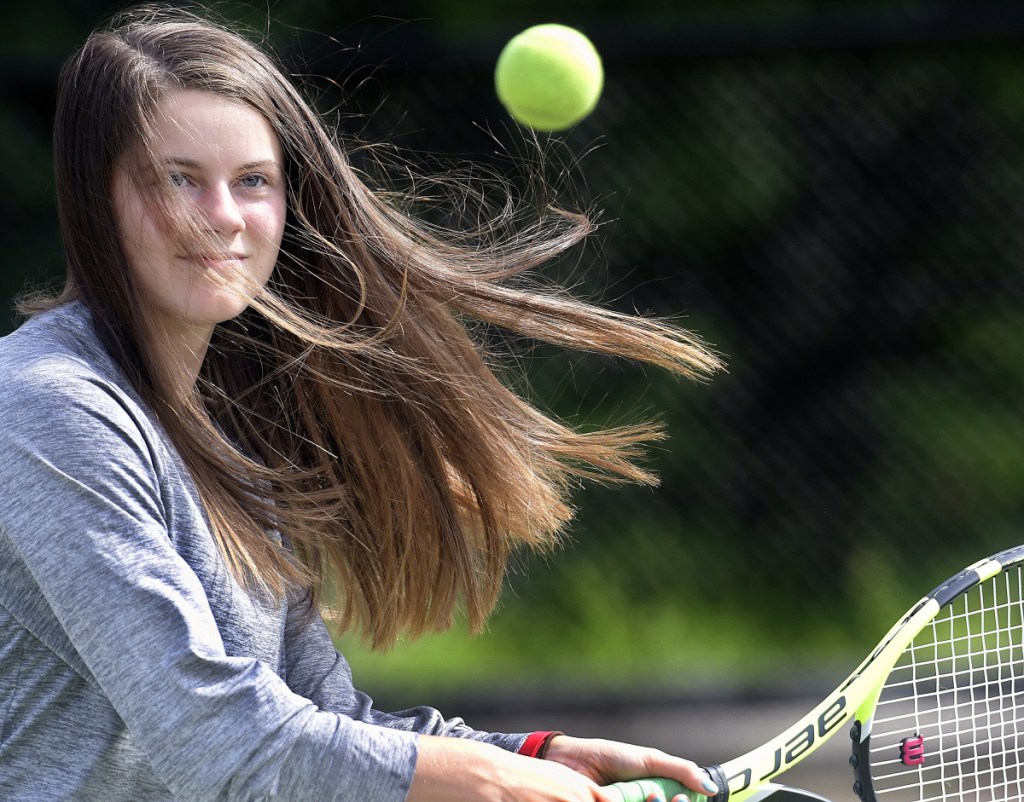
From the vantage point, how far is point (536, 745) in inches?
70.9

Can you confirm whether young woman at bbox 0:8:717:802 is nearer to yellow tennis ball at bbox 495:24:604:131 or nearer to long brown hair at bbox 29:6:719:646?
long brown hair at bbox 29:6:719:646

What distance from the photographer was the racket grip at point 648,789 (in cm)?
163

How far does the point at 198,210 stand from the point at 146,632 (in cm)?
54

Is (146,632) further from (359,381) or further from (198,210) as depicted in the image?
(359,381)

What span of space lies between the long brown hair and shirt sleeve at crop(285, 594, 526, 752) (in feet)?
0.21

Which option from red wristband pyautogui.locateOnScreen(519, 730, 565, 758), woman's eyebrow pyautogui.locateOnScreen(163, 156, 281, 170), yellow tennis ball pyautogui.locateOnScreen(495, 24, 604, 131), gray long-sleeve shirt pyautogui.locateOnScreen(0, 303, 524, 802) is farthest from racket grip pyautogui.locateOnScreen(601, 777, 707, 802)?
yellow tennis ball pyautogui.locateOnScreen(495, 24, 604, 131)

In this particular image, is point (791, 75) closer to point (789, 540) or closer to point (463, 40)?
point (463, 40)

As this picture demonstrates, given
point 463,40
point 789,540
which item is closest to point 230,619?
point 463,40

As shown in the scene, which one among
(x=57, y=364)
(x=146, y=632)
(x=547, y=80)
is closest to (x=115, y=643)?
(x=146, y=632)

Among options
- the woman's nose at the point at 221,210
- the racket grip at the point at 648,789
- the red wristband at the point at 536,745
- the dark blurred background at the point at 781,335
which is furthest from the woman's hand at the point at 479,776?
the dark blurred background at the point at 781,335

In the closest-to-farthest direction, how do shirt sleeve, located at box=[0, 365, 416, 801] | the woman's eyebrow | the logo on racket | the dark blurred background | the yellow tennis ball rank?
shirt sleeve, located at box=[0, 365, 416, 801] → the woman's eyebrow → the logo on racket → the yellow tennis ball → the dark blurred background

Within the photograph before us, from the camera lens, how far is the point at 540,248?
2125 mm

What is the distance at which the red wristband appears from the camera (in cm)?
179

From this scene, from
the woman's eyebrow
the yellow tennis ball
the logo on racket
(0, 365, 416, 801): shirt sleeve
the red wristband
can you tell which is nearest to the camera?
(0, 365, 416, 801): shirt sleeve
